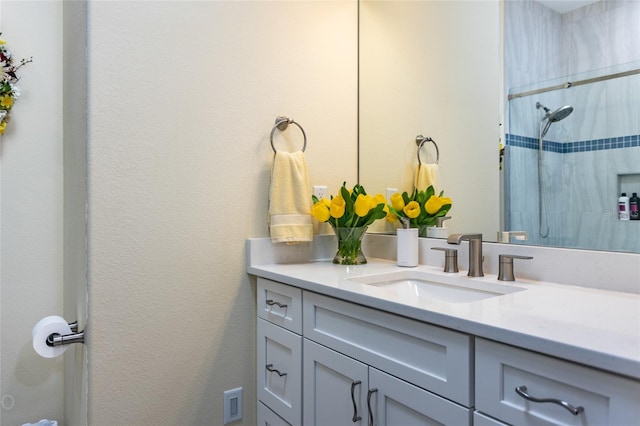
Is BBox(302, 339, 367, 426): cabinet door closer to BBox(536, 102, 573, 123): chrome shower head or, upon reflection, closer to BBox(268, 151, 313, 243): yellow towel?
BBox(268, 151, 313, 243): yellow towel

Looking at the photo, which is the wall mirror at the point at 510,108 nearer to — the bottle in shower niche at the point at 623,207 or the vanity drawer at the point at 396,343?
the bottle in shower niche at the point at 623,207

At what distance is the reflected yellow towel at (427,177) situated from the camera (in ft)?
5.17

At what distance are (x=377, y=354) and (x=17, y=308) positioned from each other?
140cm

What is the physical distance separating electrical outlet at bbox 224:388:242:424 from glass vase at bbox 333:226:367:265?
597 millimetres

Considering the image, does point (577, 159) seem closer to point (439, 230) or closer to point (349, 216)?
point (439, 230)

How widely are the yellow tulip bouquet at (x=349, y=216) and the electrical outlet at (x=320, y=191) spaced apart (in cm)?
11

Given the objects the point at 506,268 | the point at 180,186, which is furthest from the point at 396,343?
the point at 180,186

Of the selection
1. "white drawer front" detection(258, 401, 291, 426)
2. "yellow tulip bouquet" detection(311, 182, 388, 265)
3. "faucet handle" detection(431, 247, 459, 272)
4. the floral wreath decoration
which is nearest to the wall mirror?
"faucet handle" detection(431, 247, 459, 272)

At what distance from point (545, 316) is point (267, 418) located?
3.44ft

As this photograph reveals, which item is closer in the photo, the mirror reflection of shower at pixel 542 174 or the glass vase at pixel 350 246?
the mirror reflection of shower at pixel 542 174

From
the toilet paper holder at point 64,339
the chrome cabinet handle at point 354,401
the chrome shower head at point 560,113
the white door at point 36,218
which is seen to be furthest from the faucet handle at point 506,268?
the white door at point 36,218

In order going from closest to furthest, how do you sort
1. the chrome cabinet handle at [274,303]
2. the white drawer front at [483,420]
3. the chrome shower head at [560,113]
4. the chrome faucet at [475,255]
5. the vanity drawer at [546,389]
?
the vanity drawer at [546,389] → the white drawer front at [483,420] → the chrome shower head at [560,113] → the chrome faucet at [475,255] → the chrome cabinet handle at [274,303]

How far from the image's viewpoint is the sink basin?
118 cm

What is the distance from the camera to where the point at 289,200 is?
1563 mm
